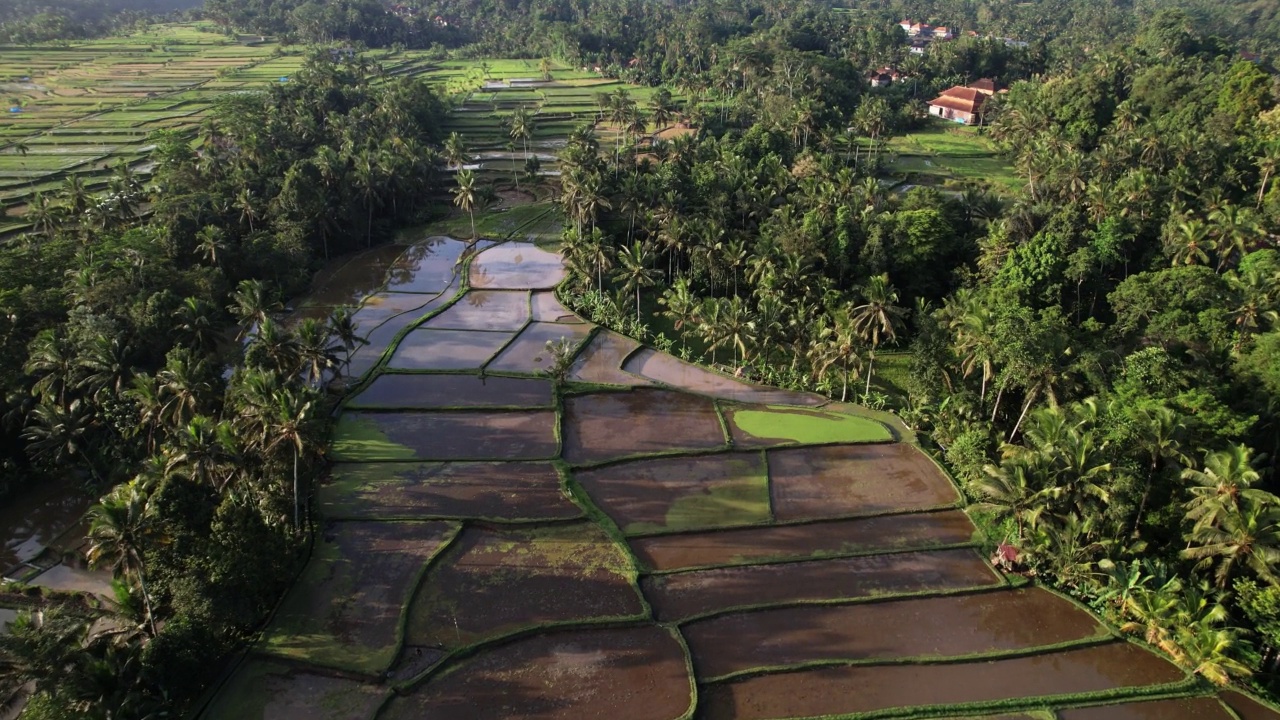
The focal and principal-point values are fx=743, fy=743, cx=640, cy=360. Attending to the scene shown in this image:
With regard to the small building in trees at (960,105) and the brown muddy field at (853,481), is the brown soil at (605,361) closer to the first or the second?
the brown muddy field at (853,481)

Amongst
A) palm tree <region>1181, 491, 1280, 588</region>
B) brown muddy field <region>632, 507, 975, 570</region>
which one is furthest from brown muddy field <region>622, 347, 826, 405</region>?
palm tree <region>1181, 491, 1280, 588</region>

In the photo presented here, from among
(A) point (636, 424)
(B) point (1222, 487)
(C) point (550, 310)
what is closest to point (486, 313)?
(C) point (550, 310)

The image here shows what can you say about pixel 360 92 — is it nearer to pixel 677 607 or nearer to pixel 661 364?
pixel 661 364

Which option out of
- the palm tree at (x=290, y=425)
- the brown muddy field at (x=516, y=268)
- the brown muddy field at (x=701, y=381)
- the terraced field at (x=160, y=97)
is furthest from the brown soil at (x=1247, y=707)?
the terraced field at (x=160, y=97)

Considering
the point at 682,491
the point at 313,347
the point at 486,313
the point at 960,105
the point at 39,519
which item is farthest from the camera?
the point at 960,105

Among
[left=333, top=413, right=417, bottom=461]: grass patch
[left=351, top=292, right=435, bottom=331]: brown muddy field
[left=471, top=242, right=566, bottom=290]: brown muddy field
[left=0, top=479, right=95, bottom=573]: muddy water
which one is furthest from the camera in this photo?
[left=471, top=242, right=566, bottom=290]: brown muddy field

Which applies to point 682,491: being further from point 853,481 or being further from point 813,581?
point 853,481

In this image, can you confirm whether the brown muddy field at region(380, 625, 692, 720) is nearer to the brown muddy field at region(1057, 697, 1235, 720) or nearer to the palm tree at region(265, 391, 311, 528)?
the palm tree at region(265, 391, 311, 528)
